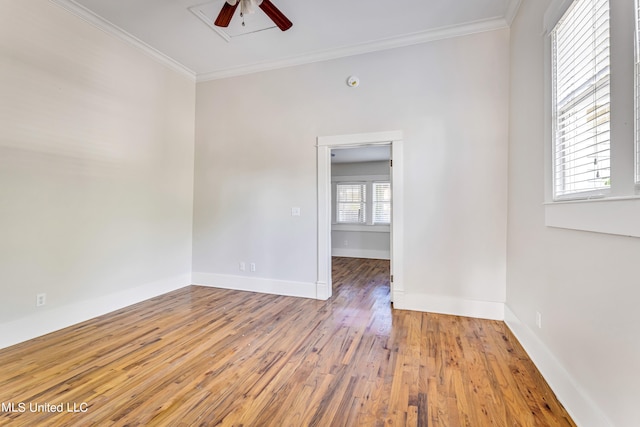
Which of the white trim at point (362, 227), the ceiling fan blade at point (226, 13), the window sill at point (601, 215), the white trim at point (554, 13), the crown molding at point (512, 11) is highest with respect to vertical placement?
the crown molding at point (512, 11)

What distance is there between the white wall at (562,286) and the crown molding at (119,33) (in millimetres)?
4255

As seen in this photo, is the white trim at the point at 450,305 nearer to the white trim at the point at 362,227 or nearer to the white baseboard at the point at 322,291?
the white baseboard at the point at 322,291

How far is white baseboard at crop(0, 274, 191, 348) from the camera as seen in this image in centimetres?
247

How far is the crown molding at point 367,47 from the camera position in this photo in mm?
3115

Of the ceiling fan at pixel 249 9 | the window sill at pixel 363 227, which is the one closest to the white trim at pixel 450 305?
the ceiling fan at pixel 249 9

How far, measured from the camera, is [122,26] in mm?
3223

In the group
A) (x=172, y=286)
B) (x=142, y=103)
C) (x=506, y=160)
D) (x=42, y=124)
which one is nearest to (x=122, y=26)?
(x=142, y=103)

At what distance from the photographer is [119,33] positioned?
3.29m

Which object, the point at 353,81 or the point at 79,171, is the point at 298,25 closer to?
the point at 353,81

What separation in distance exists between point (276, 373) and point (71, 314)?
2.40 metres

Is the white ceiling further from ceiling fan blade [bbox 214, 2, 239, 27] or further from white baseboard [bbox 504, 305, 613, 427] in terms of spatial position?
white baseboard [bbox 504, 305, 613, 427]

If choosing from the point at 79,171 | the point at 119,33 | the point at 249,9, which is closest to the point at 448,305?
the point at 249,9

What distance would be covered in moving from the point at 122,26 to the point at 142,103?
84cm

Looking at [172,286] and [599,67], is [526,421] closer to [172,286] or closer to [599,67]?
[599,67]
